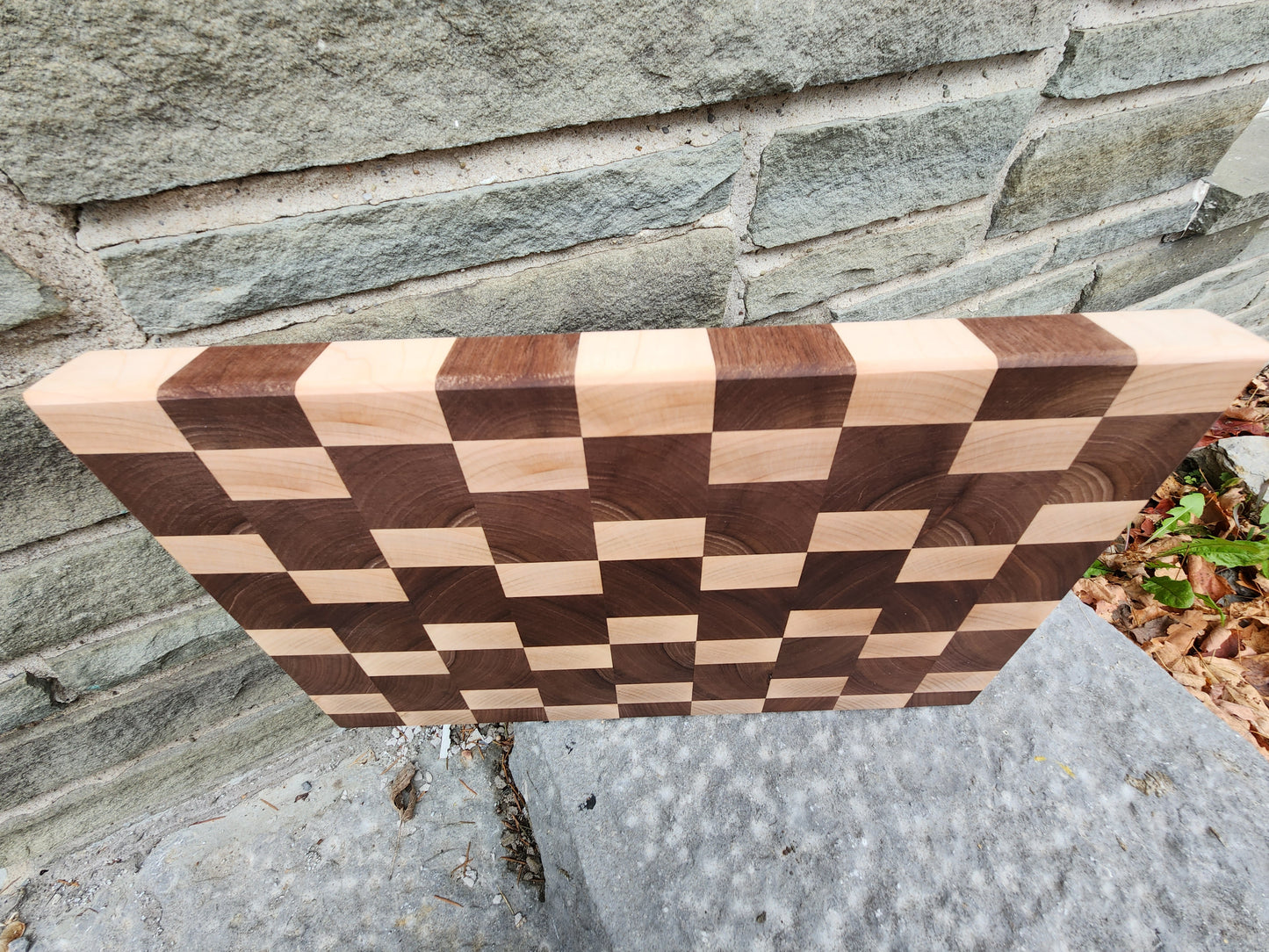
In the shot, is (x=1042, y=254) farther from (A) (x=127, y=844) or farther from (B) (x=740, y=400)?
(A) (x=127, y=844)

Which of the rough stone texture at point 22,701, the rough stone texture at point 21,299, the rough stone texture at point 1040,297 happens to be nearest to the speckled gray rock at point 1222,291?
the rough stone texture at point 1040,297

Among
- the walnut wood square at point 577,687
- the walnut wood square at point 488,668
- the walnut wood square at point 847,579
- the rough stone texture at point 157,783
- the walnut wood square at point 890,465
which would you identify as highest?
the walnut wood square at point 890,465

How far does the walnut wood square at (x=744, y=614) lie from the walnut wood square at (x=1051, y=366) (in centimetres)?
27

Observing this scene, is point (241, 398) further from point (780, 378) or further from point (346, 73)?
point (780, 378)

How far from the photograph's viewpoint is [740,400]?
0.41 meters

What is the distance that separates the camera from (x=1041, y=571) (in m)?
0.58

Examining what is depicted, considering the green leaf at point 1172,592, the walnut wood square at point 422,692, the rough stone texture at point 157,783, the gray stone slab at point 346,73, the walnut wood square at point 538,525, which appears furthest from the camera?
the green leaf at point 1172,592

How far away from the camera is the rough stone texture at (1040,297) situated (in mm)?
892

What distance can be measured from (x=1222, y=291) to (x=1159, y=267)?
0.54 m

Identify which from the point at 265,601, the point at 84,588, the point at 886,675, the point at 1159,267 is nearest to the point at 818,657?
the point at 886,675

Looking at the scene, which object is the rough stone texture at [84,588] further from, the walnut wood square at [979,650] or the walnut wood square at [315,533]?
the walnut wood square at [979,650]

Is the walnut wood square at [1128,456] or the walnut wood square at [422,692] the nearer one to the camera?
the walnut wood square at [1128,456]

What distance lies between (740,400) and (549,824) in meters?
0.64

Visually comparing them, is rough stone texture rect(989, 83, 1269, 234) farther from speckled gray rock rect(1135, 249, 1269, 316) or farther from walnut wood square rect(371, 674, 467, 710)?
walnut wood square rect(371, 674, 467, 710)
